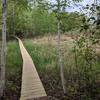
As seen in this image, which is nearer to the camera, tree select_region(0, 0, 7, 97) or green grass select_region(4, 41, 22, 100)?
tree select_region(0, 0, 7, 97)

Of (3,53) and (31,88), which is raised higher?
(3,53)

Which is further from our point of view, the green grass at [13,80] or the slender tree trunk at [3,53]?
the green grass at [13,80]

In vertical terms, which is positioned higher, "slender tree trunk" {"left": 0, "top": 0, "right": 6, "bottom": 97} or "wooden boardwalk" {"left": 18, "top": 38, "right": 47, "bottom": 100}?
"slender tree trunk" {"left": 0, "top": 0, "right": 6, "bottom": 97}

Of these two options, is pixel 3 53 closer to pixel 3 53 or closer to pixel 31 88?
pixel 3 53

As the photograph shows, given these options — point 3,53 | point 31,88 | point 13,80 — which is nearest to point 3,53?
point 3,53

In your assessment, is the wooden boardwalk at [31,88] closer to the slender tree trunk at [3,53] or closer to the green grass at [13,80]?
the green grass at [13,80]

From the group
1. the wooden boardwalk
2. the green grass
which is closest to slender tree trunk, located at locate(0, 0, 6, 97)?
the green grass

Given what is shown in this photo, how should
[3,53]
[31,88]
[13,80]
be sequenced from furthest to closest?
[13,80], [31,88], [3,53]

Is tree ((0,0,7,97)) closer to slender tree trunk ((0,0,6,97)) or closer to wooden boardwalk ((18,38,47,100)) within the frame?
slender tree trunk ((0,0,6,97))

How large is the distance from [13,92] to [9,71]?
3.33m

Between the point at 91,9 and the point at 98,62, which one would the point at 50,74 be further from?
the point at 91,9

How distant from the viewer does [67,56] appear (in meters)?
15.5

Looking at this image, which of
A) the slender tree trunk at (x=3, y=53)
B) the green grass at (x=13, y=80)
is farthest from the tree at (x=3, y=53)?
the green grass at (x=13, y=80)

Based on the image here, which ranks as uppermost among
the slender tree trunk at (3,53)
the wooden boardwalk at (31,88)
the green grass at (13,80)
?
the slender tree trunk at (3,53)
